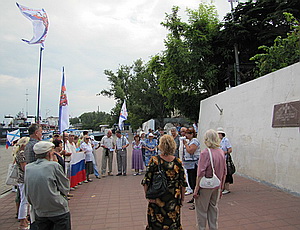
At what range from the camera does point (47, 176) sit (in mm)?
2666

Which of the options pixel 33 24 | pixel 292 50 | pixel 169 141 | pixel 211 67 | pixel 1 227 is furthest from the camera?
pixel 211 67

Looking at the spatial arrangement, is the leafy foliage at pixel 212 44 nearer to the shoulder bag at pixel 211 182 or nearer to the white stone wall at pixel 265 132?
the white stone wall at pixel 265 132

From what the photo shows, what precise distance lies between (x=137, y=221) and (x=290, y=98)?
4884 mm

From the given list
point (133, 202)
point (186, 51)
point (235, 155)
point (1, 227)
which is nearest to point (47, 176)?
point (1, 227)

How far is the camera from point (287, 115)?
5.92 metres

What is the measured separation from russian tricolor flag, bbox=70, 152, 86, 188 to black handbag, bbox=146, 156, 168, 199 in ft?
15.9

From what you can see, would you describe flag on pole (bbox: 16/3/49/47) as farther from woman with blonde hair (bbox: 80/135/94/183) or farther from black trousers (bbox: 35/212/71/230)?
A: black trousers (bbox: 35/212/71/230)

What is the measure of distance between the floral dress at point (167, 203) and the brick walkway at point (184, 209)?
126cm

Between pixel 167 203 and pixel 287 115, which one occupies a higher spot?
pixel 287 115

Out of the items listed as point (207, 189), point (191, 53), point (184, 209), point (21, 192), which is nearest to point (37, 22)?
point (21, 192)

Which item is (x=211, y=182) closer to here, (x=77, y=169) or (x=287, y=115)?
(x=287, y=115)

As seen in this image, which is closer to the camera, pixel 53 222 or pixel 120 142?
pixel 53 222

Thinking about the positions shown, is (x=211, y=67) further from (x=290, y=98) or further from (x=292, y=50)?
(x=290, y=98)

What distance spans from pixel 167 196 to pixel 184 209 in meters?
2.27
